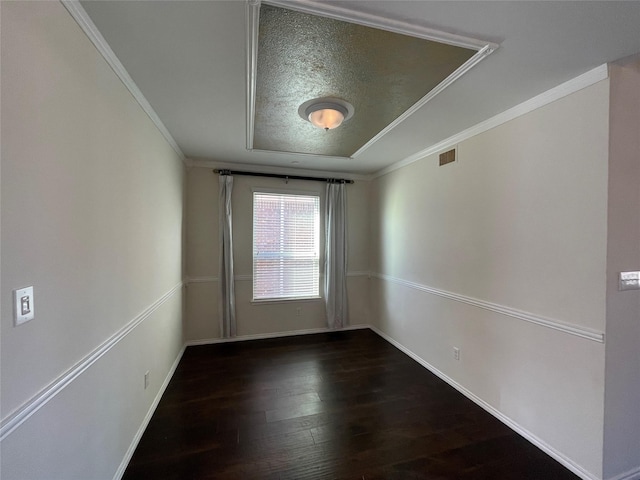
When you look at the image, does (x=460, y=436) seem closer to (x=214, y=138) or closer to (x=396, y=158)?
(x=396, y=158)

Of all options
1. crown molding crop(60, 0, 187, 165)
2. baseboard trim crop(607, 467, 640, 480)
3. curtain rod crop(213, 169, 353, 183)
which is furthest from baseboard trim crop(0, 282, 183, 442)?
baseboard trim crop(607, 467, 640, 480)

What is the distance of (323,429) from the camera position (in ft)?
6.72

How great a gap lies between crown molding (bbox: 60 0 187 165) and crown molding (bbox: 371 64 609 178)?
2.70 metres

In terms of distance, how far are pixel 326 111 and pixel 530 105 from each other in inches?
59.2

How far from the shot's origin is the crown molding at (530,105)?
5.28 ft

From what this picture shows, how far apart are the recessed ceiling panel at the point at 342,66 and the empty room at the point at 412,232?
16 mm

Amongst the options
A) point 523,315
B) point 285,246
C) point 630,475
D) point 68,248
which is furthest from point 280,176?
point 630,475

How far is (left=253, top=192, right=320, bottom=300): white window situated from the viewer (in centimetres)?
392

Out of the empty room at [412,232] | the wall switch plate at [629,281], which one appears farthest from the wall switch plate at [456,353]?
the wall switch plate at [629,281]

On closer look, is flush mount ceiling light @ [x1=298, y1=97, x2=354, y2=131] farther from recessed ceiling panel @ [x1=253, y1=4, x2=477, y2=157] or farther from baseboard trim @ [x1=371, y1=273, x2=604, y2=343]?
baseboard trim @ [x1=371, y1=273, x2=604, y2=343]

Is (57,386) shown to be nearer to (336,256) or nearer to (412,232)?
(412,232)

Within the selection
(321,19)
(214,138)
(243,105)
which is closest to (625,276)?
(321,19)

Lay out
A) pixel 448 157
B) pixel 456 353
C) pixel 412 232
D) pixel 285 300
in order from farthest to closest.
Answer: pixel 285 300 < pixel 412 232 < pixel 448 157 < pixel 456 353

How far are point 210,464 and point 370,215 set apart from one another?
360 centimetres
